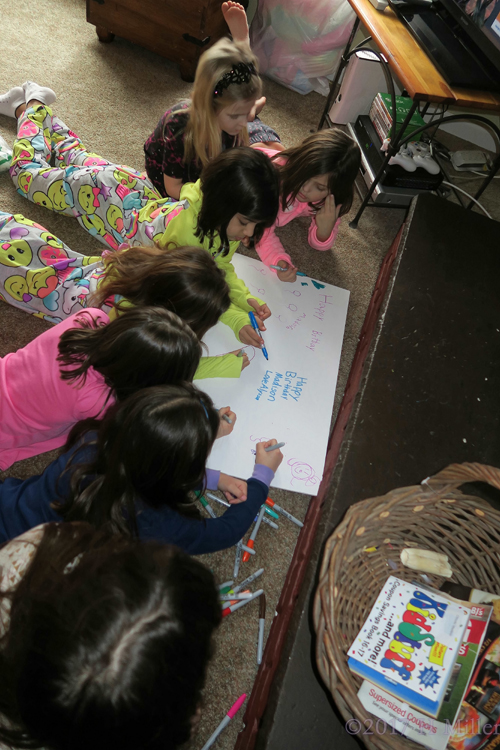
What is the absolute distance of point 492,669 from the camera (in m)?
0.56

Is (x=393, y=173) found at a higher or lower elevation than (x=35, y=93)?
higher

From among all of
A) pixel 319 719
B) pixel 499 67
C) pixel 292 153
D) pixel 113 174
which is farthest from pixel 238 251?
pixel 319 719

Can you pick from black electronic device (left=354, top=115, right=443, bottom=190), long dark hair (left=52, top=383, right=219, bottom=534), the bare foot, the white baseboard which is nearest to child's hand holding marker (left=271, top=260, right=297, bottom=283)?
black electronic device (left=354, top=115, right=443, bottom=190)

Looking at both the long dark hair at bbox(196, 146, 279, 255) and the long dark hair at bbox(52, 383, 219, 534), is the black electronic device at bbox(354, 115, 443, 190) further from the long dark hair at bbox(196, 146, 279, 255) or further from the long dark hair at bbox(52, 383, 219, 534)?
the long dark hair at bbox(52, 383, 219, 534)

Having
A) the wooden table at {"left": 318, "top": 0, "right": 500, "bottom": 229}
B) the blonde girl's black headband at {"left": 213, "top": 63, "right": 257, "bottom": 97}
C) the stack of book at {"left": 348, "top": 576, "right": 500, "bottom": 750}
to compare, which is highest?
the wooden table at {"left": 318, "top": 0, "right": 500, "bottom": 229}

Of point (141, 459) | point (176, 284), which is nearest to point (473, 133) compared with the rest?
point (176, 284)

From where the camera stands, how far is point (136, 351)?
0.79 meters

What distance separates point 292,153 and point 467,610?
1144mm

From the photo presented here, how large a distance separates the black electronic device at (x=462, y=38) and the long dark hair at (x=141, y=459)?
46.5 inches

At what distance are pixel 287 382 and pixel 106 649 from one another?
0.72m

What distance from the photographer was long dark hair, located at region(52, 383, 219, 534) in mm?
697

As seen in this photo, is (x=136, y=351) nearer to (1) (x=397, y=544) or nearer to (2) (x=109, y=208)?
(1) (x=397, y=544)

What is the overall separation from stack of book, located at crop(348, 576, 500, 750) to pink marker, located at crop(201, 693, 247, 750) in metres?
0.37

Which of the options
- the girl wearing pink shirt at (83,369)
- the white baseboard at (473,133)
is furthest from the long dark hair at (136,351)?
the white baseboard at (473,133)
